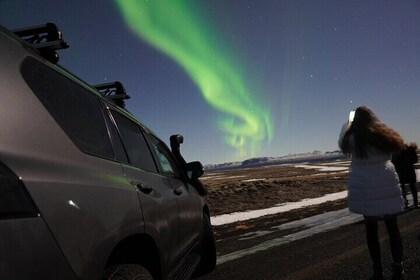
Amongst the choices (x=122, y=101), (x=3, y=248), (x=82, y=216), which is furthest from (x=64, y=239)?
(x=122, y=101)

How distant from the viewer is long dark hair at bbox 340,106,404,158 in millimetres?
3885

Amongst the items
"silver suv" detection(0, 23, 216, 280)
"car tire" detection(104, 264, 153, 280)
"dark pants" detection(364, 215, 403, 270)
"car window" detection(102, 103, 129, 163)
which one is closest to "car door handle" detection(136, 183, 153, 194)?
"silver suv" detection(0, 23, 216, 280)

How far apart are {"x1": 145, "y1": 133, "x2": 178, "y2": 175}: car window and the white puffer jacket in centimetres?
200

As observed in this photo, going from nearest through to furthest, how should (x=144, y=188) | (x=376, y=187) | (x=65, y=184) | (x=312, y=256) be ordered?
(x=65, y=184)
(x=144, y=188)
(x=376, y=187)
(x=312, y=256)

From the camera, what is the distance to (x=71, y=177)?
175 centimetres

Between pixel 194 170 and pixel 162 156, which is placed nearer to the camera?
pixel 162 156

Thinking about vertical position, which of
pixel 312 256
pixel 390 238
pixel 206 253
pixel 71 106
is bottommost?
pixel 312 256

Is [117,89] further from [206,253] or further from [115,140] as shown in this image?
[206,253]

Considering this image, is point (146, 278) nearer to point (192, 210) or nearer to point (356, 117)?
point (192, 210)

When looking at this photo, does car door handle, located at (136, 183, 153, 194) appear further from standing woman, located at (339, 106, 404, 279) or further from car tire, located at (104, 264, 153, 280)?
standing woman, located at (339, 106, 404, 279)

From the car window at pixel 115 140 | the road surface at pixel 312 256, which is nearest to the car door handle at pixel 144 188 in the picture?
the car window at pixel 115 140

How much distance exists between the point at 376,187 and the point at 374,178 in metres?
0.09

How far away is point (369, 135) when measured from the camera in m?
3.96

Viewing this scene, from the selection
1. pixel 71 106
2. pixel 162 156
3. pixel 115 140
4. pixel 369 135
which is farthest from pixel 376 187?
pixel 71 106
